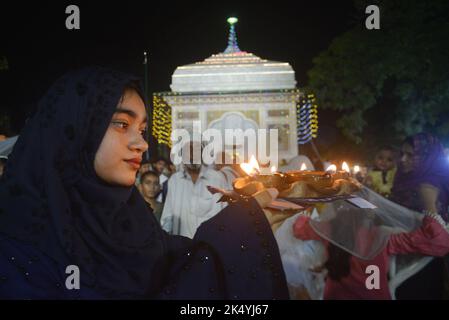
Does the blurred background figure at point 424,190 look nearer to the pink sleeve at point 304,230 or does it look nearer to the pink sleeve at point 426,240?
the pink sleeve at point 426,240

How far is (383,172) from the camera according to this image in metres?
7.08

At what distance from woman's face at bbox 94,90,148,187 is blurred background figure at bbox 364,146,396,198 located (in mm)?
5895

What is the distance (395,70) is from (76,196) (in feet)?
43.4

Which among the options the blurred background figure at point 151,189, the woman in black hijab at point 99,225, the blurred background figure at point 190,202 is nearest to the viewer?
the woman in black hijab at point 99,225

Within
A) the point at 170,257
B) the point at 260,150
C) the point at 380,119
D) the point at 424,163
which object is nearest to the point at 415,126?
the point at 380,119

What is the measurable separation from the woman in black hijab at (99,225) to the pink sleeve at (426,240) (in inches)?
90.0

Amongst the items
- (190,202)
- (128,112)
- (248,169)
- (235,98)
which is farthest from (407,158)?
(235,98)

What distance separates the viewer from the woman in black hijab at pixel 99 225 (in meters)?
1.32

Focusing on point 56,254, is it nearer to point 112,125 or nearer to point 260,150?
point 112,125

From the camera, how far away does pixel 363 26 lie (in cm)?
1328

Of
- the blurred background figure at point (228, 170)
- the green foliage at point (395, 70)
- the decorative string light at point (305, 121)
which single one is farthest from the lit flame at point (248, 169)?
the decorative string light at point (305, 121)

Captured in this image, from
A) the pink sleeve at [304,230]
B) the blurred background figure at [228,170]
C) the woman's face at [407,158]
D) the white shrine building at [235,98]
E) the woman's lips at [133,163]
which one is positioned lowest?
the pink sleeve at [304,230]

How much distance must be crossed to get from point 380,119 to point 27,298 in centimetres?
1574

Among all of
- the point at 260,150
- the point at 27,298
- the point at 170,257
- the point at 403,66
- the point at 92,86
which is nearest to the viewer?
the point at 27,298
